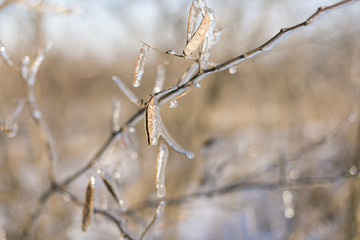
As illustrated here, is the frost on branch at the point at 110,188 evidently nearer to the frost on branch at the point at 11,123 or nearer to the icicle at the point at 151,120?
the icicle at the point at 151,120

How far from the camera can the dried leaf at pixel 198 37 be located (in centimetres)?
63

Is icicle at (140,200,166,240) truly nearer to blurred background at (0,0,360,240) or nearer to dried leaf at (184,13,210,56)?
dried leaf at (184,13,210,56)

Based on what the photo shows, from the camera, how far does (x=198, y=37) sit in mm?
637

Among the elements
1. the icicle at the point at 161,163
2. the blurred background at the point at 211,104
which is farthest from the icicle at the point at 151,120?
the blurred background at the point at 211,104

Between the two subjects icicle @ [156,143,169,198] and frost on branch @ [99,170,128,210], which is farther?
frost on branch @ [99,170,128,210]

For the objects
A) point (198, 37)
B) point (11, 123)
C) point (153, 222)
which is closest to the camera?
point (198, 37)

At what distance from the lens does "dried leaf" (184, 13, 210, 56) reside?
2.07 ft

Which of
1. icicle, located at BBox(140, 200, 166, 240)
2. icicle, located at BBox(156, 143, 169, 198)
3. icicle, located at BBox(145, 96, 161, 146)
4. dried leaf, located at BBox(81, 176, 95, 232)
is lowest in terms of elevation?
icicle, located at BBox(140, 200, 166, 240)

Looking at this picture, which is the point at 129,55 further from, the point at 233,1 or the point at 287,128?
the point at 287,128

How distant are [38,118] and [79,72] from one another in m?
3.03

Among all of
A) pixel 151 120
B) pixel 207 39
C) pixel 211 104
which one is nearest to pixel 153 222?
pixel 151 120

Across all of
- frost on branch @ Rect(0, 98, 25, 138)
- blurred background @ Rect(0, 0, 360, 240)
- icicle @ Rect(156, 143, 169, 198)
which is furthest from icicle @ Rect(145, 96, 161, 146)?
blurred background @ Rect(0, 0, 360, 240)

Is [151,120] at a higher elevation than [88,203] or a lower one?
higher

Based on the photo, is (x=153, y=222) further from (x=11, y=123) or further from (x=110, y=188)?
(x=11, y=123)
